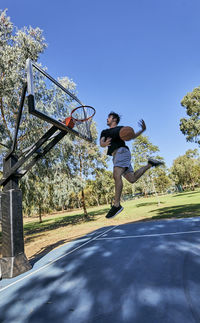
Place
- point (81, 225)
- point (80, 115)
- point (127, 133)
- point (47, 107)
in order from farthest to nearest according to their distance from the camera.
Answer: point (81, 225), point (47, 107), point (80, 115), point (127, 133)

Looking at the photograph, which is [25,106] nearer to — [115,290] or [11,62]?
[11,62]

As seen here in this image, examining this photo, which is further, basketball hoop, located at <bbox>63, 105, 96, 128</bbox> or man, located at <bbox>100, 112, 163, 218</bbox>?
basketball hoop, located at <bbox>63, 105, 96, 128</bbox>

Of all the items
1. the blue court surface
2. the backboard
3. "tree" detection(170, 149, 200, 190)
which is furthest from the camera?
"tree" detection(170, 149, 200, 190)

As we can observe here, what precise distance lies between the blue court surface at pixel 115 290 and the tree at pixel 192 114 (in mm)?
15396

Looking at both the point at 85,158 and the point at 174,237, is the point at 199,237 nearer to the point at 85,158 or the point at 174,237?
the point at 174,237

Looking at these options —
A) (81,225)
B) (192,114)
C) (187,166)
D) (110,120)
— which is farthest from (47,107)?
(187,166)

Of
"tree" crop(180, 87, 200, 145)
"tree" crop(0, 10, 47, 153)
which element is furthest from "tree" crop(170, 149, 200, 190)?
"tree" crop(0, 10, 47, 153)

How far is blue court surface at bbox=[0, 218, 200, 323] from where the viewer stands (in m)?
2.40

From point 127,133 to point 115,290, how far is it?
8.07ft

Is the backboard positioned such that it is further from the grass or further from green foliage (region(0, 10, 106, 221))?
the grass

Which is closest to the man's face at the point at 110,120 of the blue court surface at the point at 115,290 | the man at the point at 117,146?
the man at the point at 117,146

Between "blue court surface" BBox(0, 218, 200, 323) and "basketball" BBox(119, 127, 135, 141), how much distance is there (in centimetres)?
222

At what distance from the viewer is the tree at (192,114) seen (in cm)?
1764

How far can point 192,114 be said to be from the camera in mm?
18234
